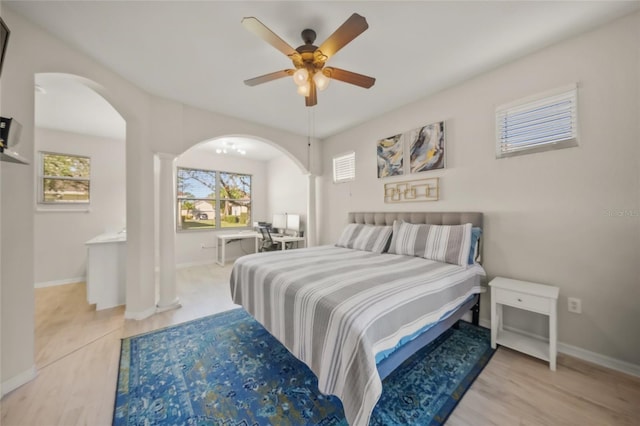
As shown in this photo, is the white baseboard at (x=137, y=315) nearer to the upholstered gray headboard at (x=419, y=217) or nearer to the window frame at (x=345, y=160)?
the upholstered gray headboard at (x=419, y=217)

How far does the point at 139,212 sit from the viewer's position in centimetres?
256

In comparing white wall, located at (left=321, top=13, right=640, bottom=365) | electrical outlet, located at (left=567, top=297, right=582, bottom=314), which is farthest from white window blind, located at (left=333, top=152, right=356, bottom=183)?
electrical outlet, located at (left=567, top=297, right=582, bottom=314)

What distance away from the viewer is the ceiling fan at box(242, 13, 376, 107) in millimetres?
1441

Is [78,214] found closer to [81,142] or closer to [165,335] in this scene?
[81,142]

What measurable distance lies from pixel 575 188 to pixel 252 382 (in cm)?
299

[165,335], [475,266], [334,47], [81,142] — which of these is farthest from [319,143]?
[81,142]

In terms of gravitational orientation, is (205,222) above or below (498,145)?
below

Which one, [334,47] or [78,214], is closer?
[334,47]

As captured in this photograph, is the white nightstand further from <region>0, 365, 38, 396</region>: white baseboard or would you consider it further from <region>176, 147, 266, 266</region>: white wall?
<region>176, 147, 266, 266</region>: white wall

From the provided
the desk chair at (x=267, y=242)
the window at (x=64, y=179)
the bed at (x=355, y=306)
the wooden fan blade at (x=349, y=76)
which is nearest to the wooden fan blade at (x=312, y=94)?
the wooden fan blade at (x=349, y=76)

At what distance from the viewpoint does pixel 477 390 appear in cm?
152

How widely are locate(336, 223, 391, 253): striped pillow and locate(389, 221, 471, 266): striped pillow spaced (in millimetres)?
129

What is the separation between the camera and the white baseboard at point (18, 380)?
4.85 ft

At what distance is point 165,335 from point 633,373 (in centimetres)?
386
